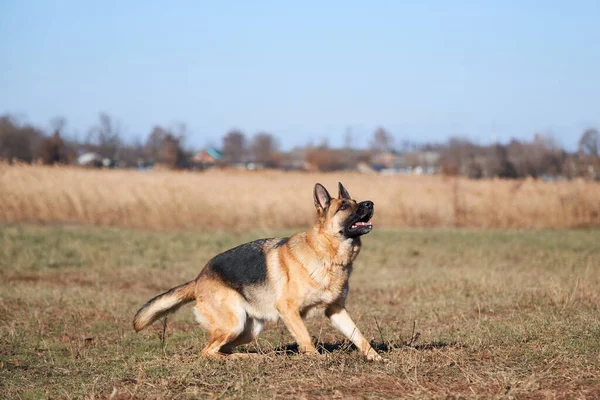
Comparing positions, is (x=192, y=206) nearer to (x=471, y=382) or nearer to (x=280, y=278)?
(x=280, y=278)

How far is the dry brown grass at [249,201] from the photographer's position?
82.7 feet

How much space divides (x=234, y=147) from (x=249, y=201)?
73.7 m

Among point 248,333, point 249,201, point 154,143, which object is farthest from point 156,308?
point 154,143

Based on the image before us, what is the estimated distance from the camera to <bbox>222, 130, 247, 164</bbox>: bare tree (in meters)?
92.1

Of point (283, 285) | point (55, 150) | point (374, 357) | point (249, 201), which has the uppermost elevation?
point (55, 150)

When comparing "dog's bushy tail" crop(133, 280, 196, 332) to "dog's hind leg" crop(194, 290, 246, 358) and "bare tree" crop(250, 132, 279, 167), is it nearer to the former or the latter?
"dog's hind leg" crop(194, 290, 246, 358)

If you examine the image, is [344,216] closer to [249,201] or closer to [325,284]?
[325,284]

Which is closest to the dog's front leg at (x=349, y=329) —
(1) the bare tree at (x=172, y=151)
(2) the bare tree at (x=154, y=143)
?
(1) the bare tree at (x=172, y=151)

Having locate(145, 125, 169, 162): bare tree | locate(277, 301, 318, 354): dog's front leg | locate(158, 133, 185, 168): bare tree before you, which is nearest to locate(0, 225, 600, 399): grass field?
locate(277, 301, 318, 354): dog's front leg

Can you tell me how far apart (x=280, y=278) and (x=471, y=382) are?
2376mm

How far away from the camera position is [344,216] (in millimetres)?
7461

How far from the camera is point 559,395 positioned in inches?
222

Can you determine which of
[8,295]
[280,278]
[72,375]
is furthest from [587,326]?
[8,295]

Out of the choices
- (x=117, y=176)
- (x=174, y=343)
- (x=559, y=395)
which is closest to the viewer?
(x=559, y=395)
